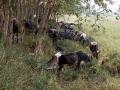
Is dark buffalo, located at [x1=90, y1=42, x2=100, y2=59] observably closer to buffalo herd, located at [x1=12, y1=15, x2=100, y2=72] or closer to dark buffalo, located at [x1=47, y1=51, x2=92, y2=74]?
buffalo herd, located at [x1=12, y1=15, x2=100, y2=72]

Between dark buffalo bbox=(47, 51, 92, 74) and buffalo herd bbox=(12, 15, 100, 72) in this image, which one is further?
buffalo herd bbox=(12, 15, 100, 72)

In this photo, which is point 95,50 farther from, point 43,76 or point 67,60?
point 43,76

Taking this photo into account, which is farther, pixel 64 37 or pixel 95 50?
pixel 64 37

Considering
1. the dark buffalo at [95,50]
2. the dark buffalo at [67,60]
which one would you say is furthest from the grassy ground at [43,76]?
the dark buffalo at [95,50]

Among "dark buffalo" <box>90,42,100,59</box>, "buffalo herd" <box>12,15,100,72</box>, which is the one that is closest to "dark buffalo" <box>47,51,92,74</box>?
"buffalo herd" <box>12,15,100,72</box>

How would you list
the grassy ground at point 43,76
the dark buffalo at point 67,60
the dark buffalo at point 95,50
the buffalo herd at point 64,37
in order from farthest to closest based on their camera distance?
the dark buffalo at point 95,50 < the buffalo herd at point 64,37 < the dark buffalo at point 67,60 < the grassy ground at point 43,76

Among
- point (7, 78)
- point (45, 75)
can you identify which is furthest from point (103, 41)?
point (7, 78)

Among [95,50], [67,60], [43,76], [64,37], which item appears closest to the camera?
[43,76]

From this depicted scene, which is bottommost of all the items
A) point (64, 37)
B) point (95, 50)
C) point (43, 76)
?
point (95, 50)

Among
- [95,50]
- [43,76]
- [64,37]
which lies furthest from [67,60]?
[64,37]

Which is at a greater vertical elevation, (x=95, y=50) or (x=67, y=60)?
(x=67, y=60)

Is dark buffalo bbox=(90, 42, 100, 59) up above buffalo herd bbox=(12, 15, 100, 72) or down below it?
below

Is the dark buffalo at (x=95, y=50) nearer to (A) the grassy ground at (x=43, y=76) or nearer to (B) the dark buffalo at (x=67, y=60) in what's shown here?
(A) the grassy ground at (x=43, y=76)

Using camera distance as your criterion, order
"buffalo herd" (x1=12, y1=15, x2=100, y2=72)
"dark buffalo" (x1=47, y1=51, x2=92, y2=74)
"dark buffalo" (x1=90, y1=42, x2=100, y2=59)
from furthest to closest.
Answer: "dark buffalo" (x1=90, y1=42, x2=100, y2=59) < "buffalo herd" (x1=12, y1=15, x2=100, y2=72) < "dark buffalo" (x1=47, y1=51, x2=92, y2=74)
